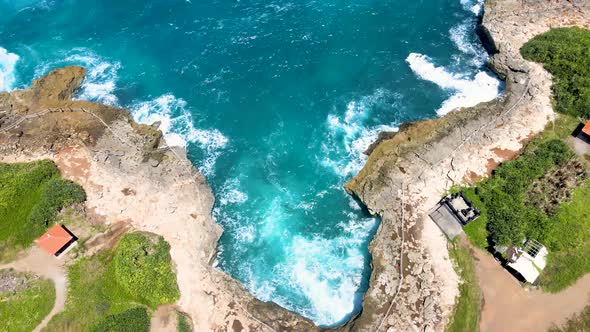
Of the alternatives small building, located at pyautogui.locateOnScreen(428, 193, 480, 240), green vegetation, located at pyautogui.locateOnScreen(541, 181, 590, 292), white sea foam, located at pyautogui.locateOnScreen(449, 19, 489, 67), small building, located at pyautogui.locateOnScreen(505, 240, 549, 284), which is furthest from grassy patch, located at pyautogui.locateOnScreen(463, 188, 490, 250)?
white sea foam, located at pyautogui.locateOnScreen(449, 19, 489, 67)

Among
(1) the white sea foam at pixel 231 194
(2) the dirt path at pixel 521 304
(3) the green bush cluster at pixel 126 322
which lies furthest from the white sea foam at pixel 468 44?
(3) the green bush cluster at pixel 126 322

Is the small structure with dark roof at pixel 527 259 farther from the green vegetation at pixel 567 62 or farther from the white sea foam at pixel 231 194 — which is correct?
the white sea foam at pixel 231 194

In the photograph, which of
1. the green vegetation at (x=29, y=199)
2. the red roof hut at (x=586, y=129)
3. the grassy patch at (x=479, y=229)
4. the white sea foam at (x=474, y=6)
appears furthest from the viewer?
the white sea foam at (x=474, y=6)

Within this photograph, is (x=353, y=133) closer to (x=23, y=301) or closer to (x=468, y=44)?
Result: (x=468, y=44)

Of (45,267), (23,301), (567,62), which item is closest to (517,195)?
(567,62)

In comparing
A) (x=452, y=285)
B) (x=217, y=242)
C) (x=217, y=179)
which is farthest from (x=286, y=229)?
(x=452, y=285)

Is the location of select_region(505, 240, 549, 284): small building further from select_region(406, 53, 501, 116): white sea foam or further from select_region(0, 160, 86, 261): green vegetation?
select_region(0, 160, 86, 261): green vegetation
